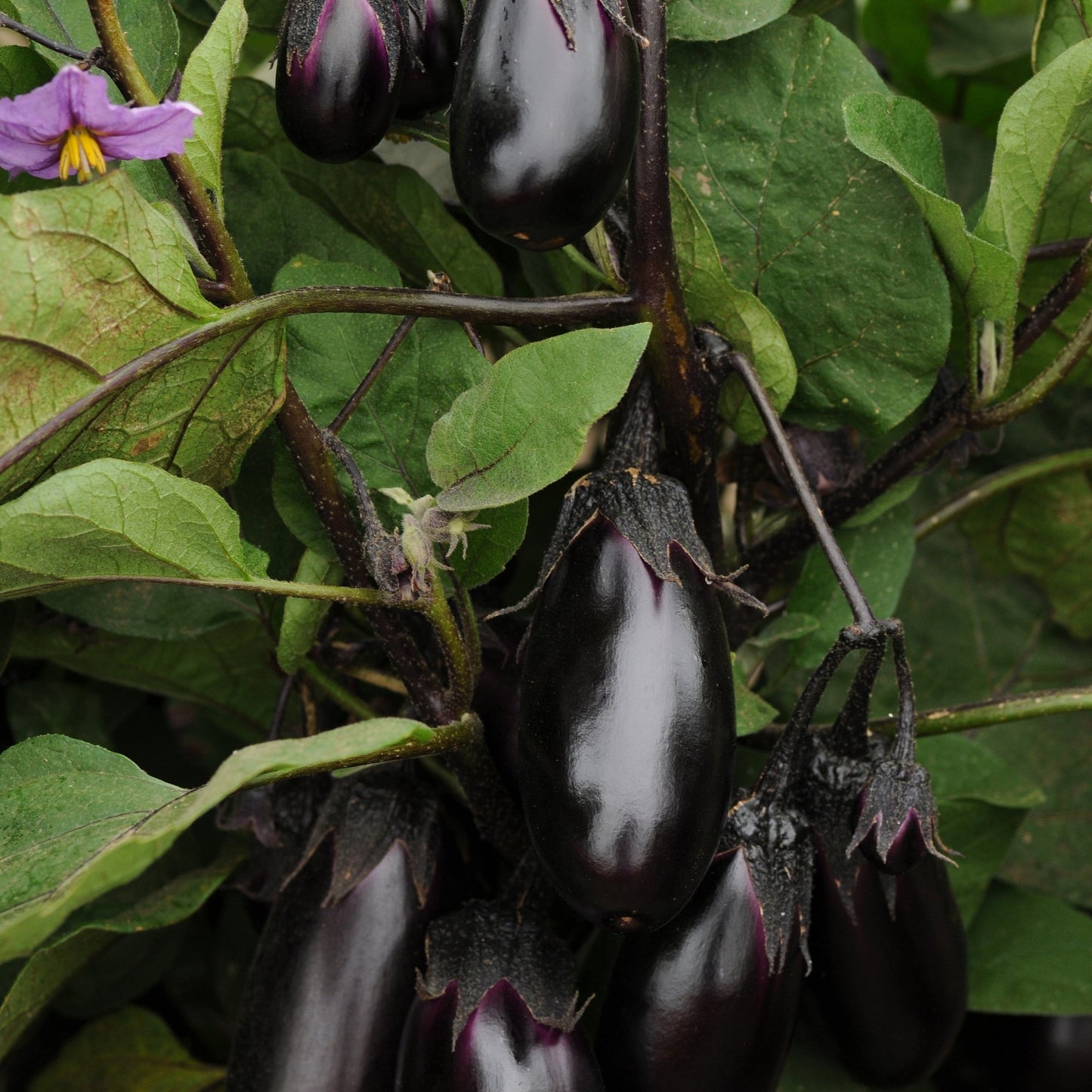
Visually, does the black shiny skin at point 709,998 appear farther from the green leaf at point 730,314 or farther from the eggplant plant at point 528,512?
the green leaf at point 730,314

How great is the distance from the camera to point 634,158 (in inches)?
15.2

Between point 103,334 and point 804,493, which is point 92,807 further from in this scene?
point 804,493

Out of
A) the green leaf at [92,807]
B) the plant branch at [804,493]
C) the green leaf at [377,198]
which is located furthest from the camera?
the green leaf at [377,198]

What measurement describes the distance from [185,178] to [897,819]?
30 centimetres

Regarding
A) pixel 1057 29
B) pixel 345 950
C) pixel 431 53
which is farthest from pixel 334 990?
pixel 1057 29

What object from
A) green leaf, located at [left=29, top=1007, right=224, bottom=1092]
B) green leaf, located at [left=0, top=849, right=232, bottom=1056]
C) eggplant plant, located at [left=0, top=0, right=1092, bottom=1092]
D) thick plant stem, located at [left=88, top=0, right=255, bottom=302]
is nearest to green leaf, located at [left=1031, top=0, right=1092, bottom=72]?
eggplant plant, located at [left=0, top=0, right=1092, bottom=1092]

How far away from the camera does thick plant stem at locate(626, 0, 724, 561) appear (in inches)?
14.8

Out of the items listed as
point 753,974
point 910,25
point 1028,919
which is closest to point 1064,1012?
point 1028,919

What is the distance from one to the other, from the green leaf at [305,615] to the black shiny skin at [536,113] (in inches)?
6.1

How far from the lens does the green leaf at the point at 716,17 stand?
0.44m

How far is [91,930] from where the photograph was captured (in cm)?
49

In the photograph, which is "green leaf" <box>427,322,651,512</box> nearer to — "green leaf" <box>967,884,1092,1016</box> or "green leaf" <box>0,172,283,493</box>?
"green leaf" <box>0,172,283,493</box>

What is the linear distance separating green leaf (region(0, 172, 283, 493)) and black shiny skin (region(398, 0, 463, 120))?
0.09m

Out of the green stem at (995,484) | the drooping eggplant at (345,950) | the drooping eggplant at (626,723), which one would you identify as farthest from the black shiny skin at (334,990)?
the green stem at (995,484)
